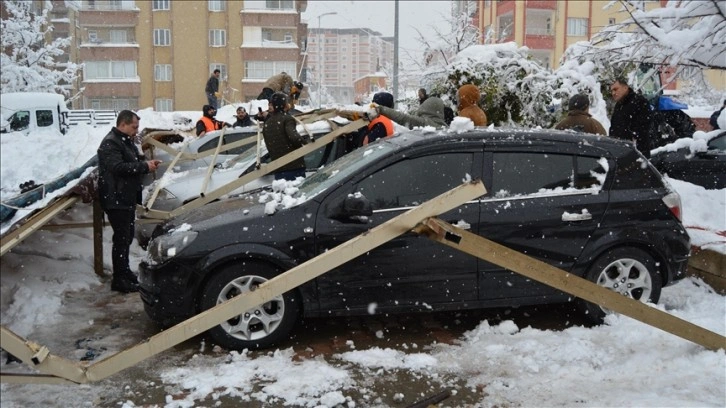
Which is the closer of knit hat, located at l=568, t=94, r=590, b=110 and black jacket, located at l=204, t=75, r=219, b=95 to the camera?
knit hat, located at l=568, t=94, r=590, b=110

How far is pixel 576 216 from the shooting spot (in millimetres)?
5316

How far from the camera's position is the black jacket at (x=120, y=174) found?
6.22 metres

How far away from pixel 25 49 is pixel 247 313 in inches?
125

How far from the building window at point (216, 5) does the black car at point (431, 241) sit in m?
39.8

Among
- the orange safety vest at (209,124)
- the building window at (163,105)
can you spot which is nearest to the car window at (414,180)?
the orange safety vest at (209,124)

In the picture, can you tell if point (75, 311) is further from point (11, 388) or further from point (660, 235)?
point (660, 235)

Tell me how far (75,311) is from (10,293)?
3.89 m

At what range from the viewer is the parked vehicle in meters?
7.78

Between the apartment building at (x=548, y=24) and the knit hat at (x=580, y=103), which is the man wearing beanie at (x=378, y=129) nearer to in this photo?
the knit hat at (x=580, y=103)

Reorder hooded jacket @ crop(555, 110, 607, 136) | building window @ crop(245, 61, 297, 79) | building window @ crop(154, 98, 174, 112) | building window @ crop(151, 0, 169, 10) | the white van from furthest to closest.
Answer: building window @ crop(245, 61, 297, 79), building window @ crop(151, 0, 169, 10), building window @ crop(154, 98, 174, 112), hooded jacket @ crop(555, 110, 607, 136), the white van

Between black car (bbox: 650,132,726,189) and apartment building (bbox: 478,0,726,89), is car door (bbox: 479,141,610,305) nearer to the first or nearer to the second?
black car (bbox: 650,132,726,189)

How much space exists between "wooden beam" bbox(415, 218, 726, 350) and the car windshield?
1602mm

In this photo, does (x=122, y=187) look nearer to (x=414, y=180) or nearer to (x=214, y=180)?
(x=214, y=180)

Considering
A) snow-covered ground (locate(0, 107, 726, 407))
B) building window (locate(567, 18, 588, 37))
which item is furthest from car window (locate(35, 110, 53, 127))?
building window (locate(567, 18, 588, 37))
